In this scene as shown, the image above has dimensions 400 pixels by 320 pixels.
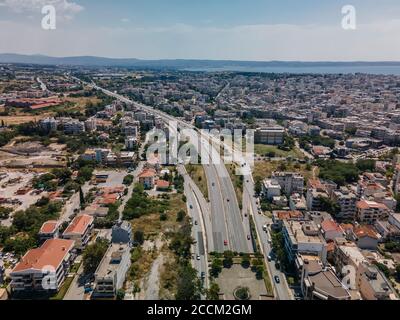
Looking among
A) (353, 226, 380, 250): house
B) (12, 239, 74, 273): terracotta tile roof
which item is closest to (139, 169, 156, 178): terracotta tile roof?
(12, 239, 74, 273): terracotta tile roof

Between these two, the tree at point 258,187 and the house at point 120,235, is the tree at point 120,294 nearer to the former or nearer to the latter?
the house at point 120,235

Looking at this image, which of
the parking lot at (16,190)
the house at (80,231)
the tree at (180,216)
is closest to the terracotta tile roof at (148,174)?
the tree at (180,216)

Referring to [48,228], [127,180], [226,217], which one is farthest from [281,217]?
[127,180]

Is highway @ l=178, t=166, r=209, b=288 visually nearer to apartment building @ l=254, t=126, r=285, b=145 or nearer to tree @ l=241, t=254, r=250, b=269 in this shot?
tree @ l=241, t=254, r=250, b=269

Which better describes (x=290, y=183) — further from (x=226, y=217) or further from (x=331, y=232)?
(x=331, y=232)

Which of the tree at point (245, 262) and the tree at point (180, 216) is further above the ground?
the tree at point (180, 216)
